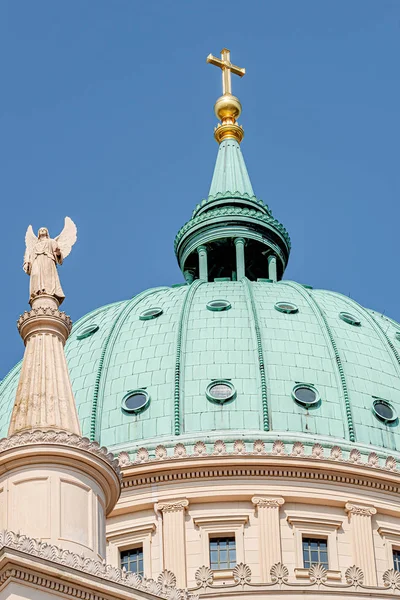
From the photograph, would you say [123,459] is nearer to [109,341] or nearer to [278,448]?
[278,448]

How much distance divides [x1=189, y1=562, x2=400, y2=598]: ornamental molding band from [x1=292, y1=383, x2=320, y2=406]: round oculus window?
849cm

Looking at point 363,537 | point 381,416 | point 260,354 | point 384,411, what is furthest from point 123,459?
point 384,411

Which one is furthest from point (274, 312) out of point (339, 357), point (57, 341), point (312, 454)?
point (57, 341)

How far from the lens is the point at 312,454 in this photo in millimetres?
70250

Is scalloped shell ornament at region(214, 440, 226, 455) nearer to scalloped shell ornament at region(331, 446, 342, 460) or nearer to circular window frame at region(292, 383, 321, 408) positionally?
scalloped shell ornament at region(331, 446, 342, 460)

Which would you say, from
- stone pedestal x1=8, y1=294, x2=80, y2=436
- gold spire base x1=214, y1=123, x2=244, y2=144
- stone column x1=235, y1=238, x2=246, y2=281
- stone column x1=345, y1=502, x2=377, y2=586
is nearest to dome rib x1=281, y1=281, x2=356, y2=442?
stone column x1=235, y1=238, x2=246, y2=281

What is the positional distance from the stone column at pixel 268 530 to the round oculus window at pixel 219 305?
10403 millimetres

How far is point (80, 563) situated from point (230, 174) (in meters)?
46.5

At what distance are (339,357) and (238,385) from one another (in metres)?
4.07

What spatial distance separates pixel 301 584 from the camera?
65688 millimetres

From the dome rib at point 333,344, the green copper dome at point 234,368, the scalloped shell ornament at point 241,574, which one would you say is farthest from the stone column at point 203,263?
the scalloped shell ornament at point 241,574

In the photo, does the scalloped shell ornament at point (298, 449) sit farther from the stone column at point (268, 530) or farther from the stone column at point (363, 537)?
the stone column at point (363, 537)

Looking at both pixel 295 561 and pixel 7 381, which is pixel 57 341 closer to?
pixel 295 561

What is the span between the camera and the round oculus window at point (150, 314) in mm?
78250
